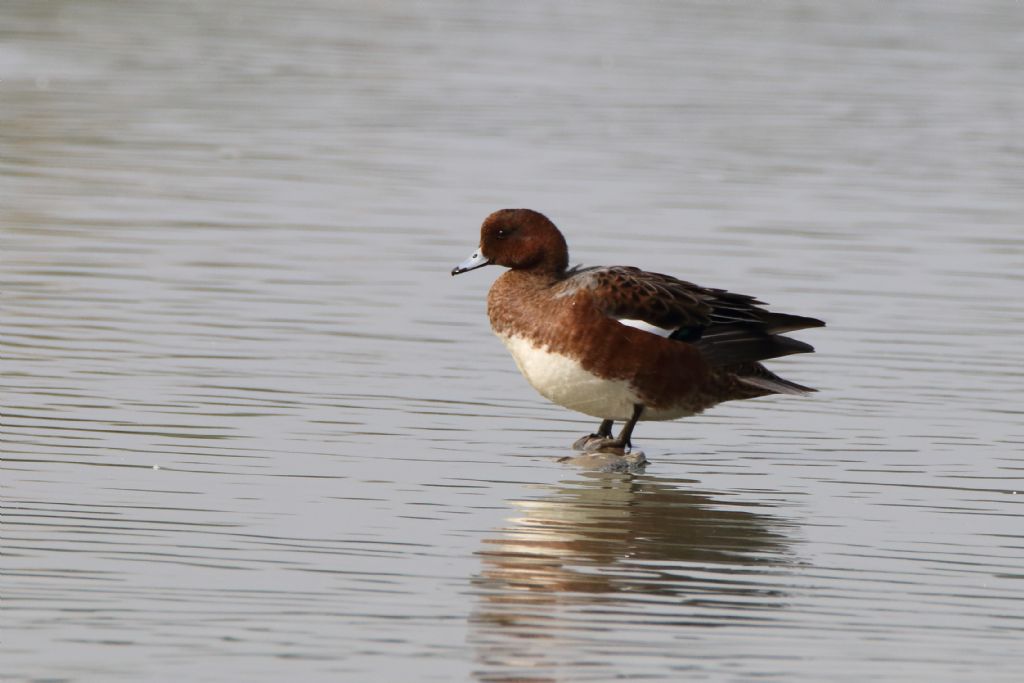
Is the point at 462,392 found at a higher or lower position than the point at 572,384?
lower

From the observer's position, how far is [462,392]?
9.21 m

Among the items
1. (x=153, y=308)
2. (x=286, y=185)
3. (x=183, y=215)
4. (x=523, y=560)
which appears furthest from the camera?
(x=286, y=185)

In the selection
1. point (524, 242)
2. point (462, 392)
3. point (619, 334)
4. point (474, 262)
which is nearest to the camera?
point (619, 334)

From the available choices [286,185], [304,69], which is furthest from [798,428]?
[304,69]

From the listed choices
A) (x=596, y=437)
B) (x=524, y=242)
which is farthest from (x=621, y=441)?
(x=524, y=242)

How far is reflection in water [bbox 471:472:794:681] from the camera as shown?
18.2 ft

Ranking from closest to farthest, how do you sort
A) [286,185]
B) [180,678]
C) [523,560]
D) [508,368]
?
[180,678] → [523,560] → [508,368] → [286,185]

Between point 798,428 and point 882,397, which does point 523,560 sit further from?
point 882,397

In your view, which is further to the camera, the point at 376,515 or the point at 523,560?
the point at 376,515

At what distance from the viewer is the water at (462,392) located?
5.67m

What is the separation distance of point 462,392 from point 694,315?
1.50 metres

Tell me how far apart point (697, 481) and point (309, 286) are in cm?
414

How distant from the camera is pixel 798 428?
8.88 meters

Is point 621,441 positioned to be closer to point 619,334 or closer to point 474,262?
point 619,334
